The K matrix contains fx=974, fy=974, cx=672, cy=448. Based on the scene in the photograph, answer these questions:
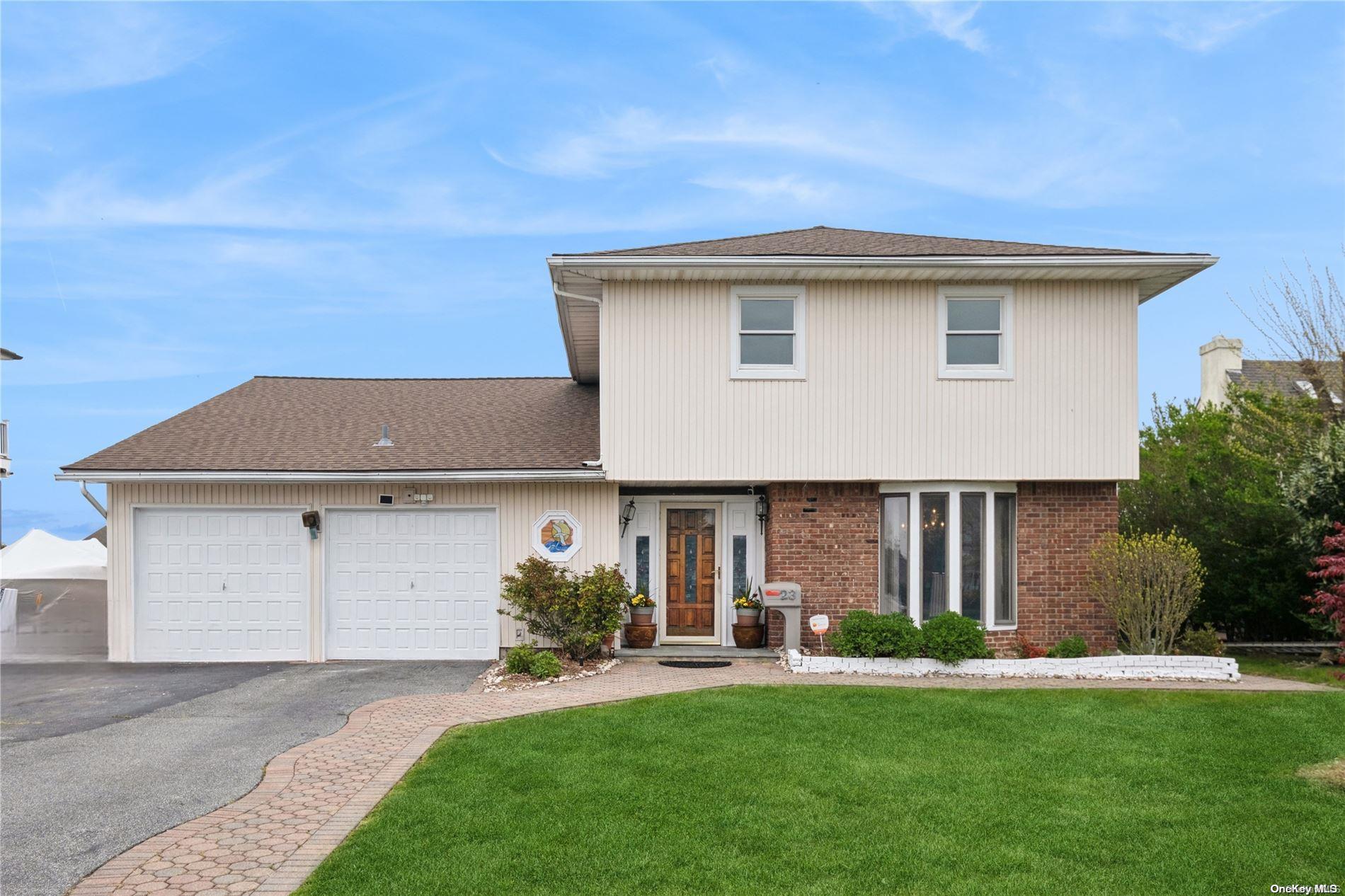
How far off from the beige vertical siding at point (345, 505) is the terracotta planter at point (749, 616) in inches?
81.4

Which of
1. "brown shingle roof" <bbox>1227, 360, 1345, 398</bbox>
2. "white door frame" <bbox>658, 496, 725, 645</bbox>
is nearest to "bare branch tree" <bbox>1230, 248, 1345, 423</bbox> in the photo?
"brown shingle roof" <bbox>1227, 360, 1345, 398</bbox>

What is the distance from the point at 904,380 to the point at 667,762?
7567 mm

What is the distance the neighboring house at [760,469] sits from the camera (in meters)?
13.7

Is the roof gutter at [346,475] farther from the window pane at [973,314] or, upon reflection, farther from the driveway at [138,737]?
the window pane at [973,314]

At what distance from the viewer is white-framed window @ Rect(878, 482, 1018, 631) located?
13930 millimetres

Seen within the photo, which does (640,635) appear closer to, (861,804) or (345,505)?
(345,505)

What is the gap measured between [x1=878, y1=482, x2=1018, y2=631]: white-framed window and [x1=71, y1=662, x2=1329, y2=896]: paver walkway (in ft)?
5.95

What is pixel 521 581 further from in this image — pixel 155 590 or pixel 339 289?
pixel 339 289

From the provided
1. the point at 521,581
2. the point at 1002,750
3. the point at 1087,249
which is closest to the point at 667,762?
the point at 1002,750

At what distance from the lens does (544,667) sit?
40.8 feet

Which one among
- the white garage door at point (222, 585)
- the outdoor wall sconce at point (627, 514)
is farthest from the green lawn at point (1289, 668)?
the white garage door at point (222, 585)

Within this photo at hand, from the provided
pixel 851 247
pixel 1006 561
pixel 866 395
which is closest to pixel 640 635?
pixel 866 395

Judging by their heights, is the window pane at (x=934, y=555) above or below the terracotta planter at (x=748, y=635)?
above

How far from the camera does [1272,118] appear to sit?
53.6ft
